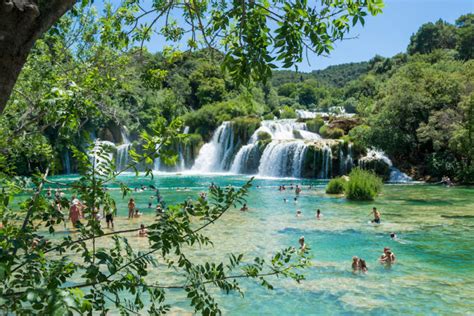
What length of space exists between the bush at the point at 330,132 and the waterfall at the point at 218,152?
29.9 ft

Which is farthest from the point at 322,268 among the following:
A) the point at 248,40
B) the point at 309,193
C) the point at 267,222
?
the point at 309,193

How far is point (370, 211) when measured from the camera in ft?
69.0

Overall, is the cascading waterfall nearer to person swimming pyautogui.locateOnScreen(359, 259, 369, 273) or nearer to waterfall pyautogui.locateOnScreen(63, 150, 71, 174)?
waterfall pyautogui.locateOnScreen(63, 150, 71, 174)

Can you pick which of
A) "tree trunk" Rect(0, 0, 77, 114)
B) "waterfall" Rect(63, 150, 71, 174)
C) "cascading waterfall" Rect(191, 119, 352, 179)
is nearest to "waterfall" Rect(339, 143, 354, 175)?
"cascading waterfall" Rect(191, 119, 352, 179)

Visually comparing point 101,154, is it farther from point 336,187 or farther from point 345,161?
point 345,161

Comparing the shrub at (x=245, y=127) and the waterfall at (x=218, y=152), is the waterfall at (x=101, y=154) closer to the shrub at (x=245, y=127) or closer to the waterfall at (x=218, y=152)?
the waterfall at (x=218, y=152)

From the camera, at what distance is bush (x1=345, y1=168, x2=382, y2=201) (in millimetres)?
24688

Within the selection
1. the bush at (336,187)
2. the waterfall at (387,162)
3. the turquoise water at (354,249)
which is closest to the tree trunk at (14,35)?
the turquoise water at (354,249)

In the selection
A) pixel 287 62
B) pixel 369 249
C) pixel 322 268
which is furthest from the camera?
pixel 369 249

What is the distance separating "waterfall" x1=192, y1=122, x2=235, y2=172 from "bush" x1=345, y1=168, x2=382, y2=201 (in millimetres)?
20243

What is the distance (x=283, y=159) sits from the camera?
3803 centimetres

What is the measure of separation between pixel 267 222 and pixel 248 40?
16142 millimetres

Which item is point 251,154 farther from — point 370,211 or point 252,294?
point 252,294

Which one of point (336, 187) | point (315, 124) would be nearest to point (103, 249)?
point (336, 187)
